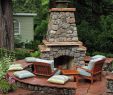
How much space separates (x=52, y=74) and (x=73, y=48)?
2965 millimetres

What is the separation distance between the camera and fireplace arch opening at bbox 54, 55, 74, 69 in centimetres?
1494

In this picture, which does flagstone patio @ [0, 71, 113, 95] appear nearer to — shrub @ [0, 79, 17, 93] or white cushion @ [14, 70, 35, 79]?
shrub @ [0, 79, 17, 93]

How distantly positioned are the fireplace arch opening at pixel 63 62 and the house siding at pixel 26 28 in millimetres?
11174

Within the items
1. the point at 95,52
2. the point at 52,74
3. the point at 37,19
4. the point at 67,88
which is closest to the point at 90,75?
the point at 52,74

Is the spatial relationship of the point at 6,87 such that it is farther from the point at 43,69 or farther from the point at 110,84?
the point at 110,84

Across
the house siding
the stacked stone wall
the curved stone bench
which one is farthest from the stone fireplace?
the house siding

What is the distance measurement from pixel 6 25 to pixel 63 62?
4.02 m

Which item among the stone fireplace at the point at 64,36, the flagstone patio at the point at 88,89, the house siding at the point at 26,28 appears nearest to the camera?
the flagstone patio at the point at 88,89

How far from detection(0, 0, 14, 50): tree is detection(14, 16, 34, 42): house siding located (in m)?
8.61

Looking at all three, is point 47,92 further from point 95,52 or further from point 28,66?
point 95,52

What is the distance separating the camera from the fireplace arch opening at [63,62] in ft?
49.0

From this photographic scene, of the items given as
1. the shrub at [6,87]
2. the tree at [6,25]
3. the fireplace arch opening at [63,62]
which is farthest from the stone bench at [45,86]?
the tree at [6,25]

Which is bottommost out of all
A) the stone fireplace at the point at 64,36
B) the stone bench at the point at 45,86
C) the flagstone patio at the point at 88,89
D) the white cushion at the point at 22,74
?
the flagstone patio at the point at 88,89

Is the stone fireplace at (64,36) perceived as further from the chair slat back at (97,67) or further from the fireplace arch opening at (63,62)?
the chair slat back at (97,67)
